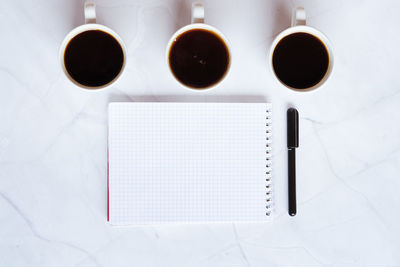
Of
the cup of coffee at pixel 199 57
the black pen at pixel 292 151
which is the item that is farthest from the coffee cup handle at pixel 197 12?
the black pen at pixel 292 151

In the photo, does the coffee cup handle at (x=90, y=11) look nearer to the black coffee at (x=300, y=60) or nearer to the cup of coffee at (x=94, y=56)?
the cup of coffee at (x=94, y=56)

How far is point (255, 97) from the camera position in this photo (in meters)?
0.66

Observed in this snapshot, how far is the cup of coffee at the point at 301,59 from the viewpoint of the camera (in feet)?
1.99

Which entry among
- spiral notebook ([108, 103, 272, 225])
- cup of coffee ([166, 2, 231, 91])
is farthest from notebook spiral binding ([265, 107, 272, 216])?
cup of coffee ([166, 2, 231, 91])

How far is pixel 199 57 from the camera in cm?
61

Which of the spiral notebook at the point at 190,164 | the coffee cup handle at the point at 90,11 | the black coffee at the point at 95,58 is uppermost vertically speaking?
the coffee cup handle at the point at 90,11

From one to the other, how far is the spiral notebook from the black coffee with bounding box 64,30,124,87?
88 mm

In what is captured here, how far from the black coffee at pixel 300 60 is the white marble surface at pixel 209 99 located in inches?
1.9

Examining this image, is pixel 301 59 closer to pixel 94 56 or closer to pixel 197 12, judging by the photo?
pixel 197 12

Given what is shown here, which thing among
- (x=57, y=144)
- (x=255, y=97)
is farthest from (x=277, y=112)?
(x=57, y=144)

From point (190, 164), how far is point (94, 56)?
0.93 ft

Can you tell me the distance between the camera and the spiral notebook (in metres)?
0.64

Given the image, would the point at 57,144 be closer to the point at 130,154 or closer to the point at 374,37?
the point at 130,154

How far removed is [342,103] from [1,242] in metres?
0.78
